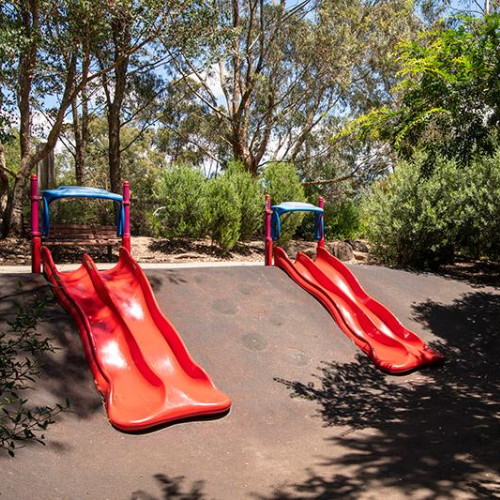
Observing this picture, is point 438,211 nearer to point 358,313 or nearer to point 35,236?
point 358,313

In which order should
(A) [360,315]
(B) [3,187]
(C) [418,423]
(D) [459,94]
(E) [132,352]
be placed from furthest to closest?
(B) [3,187], (A) [360,315], (D) [459,94], (E) [132,352], (C) [418,423]

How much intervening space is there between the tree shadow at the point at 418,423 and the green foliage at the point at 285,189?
9462 mm

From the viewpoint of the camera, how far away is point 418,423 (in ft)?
17.2

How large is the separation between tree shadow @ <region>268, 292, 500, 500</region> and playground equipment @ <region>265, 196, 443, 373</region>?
221mm

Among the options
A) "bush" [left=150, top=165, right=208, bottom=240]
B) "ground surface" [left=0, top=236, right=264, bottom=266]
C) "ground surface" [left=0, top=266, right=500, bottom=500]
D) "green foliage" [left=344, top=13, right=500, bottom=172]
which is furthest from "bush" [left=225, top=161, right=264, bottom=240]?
"green foliage" [left=344, top=13, right=500, bottom=172]

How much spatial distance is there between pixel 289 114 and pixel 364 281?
18.1 m

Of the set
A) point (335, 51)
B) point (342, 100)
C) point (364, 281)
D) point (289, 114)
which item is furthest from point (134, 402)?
point (342, 100)

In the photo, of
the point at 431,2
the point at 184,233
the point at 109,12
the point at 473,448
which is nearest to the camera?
the point at 473,448

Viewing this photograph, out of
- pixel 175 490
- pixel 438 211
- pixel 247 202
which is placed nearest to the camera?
pixel 175 490

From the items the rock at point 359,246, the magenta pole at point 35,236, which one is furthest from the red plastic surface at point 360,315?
the rock at point 359,246

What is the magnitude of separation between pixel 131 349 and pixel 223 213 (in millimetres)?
9701

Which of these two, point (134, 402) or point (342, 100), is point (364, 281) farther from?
point (342, 100)

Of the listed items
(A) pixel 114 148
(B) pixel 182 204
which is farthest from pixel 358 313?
(A) pixel 114 148

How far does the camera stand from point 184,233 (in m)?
15.6
